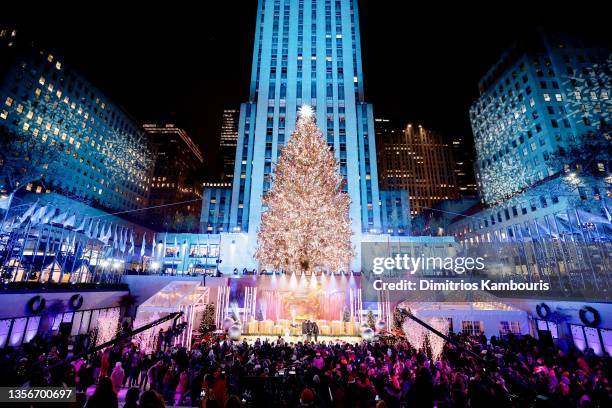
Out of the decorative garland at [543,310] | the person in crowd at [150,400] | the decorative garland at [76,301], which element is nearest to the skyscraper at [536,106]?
the decorative garland at [543,310]

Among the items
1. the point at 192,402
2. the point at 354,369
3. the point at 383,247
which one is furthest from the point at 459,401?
the point at 383,247

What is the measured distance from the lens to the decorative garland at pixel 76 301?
18.9 metres

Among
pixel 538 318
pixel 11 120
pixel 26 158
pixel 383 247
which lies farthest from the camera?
pixel 11 120

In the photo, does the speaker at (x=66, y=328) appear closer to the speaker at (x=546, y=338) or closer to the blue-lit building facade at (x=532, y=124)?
the speaker at (x=546, y=338)

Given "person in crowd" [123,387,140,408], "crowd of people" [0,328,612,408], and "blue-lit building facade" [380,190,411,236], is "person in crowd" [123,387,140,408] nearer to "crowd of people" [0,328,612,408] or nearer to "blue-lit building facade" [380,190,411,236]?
"crowd of people" [0,328,612,408]

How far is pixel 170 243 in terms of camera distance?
47.5 m

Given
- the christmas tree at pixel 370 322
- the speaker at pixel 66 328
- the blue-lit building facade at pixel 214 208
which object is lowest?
the speaker at pixel 66 328

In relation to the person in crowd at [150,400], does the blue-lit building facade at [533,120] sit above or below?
above

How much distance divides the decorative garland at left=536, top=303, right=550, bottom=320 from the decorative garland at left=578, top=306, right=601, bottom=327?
6.43 ft

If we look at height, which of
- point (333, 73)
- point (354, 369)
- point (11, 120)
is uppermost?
point (333, 73)

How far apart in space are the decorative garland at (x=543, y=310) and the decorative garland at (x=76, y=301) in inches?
1185

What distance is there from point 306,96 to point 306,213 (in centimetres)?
2924

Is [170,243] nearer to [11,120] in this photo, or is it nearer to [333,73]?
[11,120]

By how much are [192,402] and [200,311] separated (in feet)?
45.2
